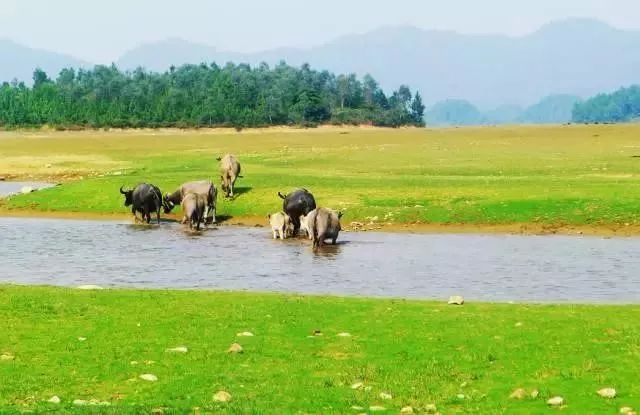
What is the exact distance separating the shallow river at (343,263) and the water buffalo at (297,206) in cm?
128

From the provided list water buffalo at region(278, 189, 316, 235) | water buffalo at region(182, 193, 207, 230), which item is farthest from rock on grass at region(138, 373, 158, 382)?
water buffalo at region(182, 193, 207, 230)

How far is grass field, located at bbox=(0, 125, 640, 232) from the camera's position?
4156 cm

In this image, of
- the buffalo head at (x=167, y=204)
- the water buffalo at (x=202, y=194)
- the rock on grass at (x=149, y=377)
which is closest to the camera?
the rock on grass at (x=149, y=377)

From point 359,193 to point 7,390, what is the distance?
3278cm

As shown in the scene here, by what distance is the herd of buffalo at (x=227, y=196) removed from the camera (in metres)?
35.2

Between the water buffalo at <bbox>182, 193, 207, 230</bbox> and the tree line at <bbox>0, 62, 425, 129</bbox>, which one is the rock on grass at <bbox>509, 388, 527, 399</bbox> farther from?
the tree line at <bbox>0, 62, 425, 129</bbox>

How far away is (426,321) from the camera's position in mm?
19406

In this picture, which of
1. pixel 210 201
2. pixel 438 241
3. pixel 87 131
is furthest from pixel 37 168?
pixel 87 131

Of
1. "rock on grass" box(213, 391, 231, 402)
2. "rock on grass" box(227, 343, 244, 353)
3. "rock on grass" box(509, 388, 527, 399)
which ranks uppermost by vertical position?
"rock on grass" box(509, 388, 527, 399)

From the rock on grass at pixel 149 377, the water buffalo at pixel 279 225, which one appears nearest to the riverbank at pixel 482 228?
the water buffalo at pixel 279 225

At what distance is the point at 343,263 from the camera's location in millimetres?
31297

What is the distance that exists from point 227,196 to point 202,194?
173 inches

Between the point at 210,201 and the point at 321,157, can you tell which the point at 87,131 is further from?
the point at 210,201

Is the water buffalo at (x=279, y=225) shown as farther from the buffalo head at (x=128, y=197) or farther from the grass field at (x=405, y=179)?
the buffalo head at (x=128, y=197)
